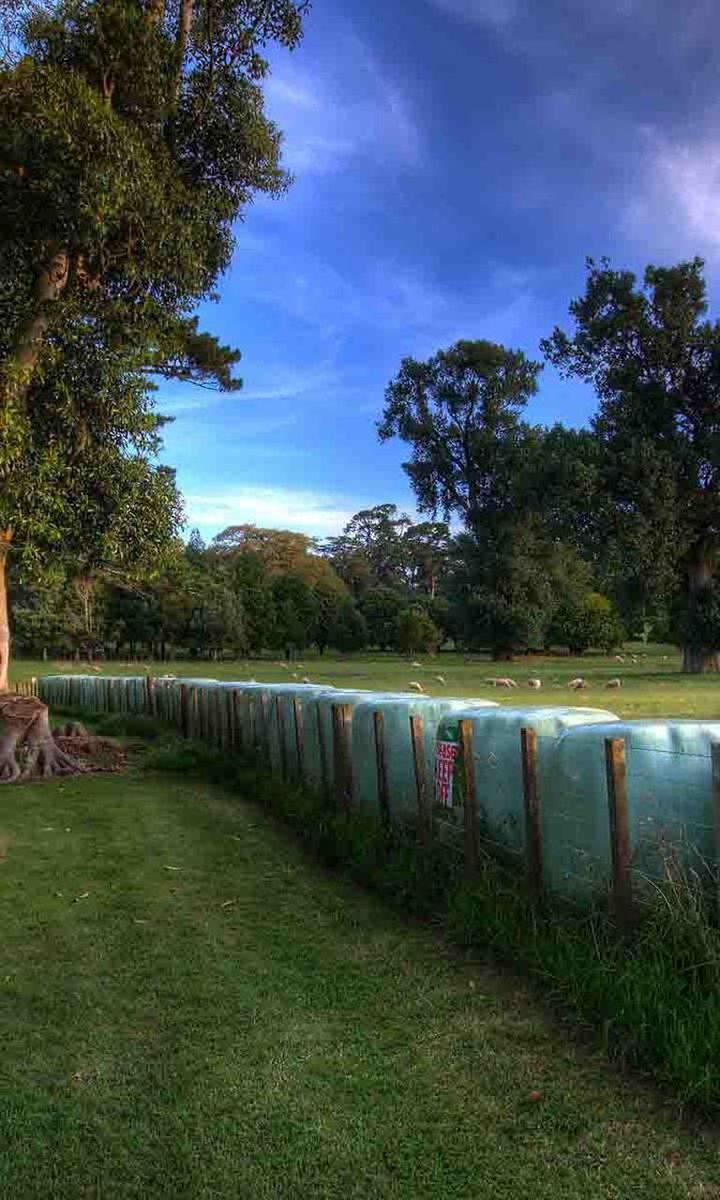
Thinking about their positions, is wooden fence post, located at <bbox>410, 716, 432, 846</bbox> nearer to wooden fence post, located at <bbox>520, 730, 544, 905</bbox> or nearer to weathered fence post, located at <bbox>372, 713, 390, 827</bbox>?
weathered fence post, located at <bbox>372, 713, 390, 827</bbox>

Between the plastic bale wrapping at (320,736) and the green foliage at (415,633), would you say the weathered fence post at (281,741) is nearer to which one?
the plastic bale wrapping at (320,736)

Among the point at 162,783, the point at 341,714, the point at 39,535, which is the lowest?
the point at 162,783

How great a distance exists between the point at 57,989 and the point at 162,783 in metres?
7.53

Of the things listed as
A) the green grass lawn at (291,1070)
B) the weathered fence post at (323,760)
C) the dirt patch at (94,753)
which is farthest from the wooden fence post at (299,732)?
the dirt patch at (94,753)

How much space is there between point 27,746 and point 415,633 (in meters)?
60.1

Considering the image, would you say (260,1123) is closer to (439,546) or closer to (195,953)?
(195,953)

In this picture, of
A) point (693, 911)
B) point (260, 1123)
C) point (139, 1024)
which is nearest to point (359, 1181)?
point (260, 1123)

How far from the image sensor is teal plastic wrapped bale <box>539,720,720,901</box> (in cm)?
433

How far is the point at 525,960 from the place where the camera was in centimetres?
469

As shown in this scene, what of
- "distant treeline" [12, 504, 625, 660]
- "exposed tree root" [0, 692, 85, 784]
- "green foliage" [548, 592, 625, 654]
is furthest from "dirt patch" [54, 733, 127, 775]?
"green foliage" [548, 592, 625, 654]

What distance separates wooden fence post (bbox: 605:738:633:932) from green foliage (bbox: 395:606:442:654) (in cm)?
6748

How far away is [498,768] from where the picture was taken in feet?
18.9

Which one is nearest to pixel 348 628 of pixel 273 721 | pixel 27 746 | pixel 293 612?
pixel 293 612

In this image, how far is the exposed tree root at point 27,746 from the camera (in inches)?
488
